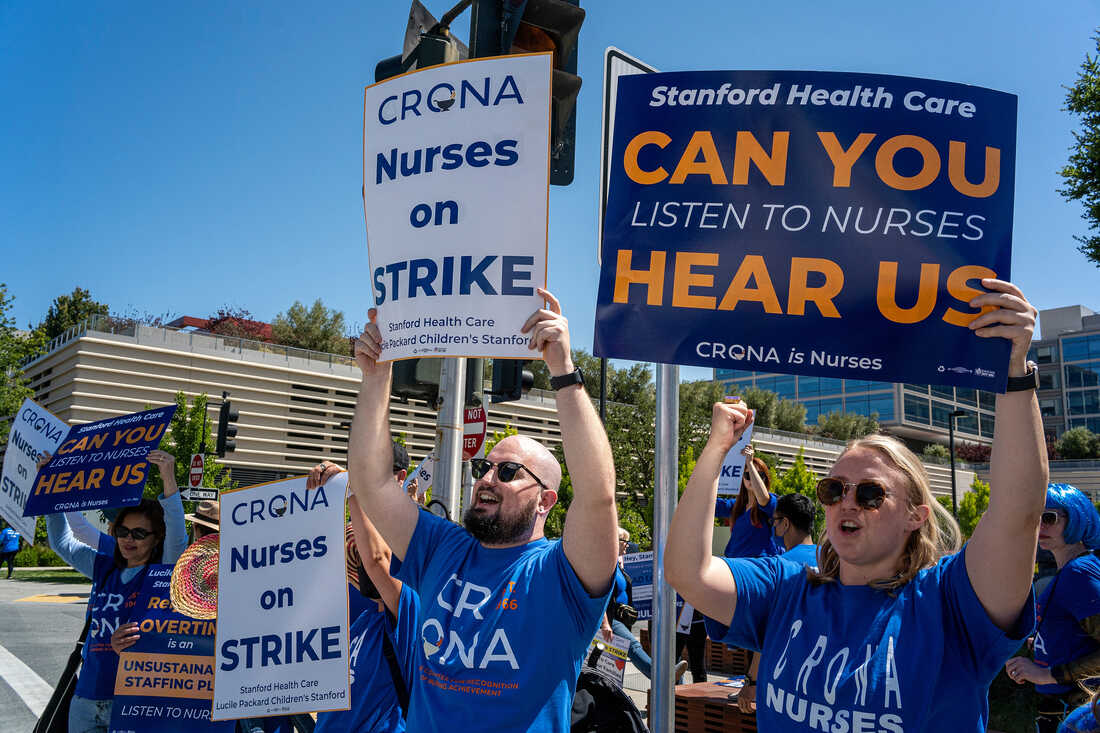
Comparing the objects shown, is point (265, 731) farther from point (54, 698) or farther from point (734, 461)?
point (734, 461)

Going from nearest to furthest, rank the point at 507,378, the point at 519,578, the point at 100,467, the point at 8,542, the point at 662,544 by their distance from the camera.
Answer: the point at 519,578, the point at 662,544, the point at 100,467, the point at 507,378, the point at 8,542

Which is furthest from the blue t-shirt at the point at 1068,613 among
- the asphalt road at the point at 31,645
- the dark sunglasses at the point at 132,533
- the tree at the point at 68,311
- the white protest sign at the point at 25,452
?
the tree at the point at 68,311

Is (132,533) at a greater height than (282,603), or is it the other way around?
(132,533)

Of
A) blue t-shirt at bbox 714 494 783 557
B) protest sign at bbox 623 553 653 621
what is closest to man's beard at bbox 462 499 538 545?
blue t-shirt at bbox 714 494 783 557

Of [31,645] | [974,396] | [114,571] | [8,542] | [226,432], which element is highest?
[974,396]

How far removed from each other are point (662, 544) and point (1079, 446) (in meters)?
84.9

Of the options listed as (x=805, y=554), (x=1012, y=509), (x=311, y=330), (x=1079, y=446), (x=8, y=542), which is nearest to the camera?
(x=1012, y=509)

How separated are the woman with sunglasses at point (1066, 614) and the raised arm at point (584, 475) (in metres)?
2.79

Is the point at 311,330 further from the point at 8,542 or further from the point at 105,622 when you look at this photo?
the point at 105,622

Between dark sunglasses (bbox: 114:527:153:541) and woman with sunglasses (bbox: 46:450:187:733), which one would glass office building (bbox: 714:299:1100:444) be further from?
dark sunglasses (bbox: 114:527:153:541)

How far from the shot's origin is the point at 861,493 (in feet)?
7.70

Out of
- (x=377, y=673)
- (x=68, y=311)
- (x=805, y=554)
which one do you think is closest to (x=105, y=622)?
(x=377, y=673)

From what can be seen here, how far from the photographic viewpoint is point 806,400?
100500 mm

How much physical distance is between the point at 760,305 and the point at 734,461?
18.5ft
